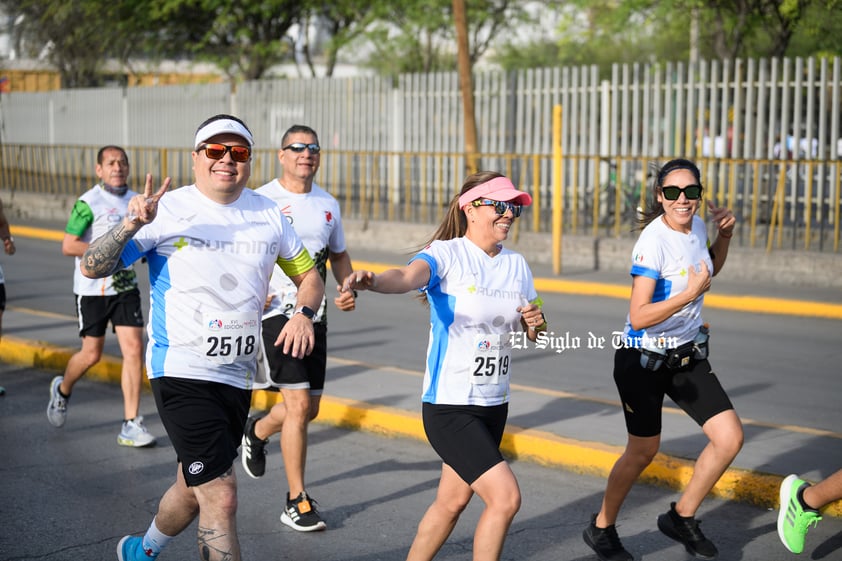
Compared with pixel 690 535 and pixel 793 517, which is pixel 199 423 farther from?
pixel 793 517

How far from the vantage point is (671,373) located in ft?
17.9

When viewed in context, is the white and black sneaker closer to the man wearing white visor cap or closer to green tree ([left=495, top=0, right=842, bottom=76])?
the man wearing white visor cap

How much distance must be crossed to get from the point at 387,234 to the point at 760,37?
2270 cm

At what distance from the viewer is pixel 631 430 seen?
17.9ft

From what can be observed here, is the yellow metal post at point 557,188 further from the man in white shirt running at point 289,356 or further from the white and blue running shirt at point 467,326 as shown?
the white and blue running shirt at point 467,326

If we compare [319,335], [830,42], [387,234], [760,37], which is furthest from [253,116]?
[319,335]

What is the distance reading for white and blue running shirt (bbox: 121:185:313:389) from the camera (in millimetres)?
4539

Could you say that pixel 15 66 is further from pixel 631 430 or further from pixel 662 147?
pixel 631 430

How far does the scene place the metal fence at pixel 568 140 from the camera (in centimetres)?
1661

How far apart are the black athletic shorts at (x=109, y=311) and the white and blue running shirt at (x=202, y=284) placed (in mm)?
3314

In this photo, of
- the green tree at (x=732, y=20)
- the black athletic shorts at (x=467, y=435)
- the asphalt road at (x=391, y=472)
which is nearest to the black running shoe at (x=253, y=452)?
the asphalt road at (x=391, y=472)

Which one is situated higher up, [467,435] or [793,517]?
[467,435]

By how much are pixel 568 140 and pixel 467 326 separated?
16.4 m

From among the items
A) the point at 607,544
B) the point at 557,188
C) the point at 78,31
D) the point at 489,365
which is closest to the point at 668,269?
the point at 489,365
